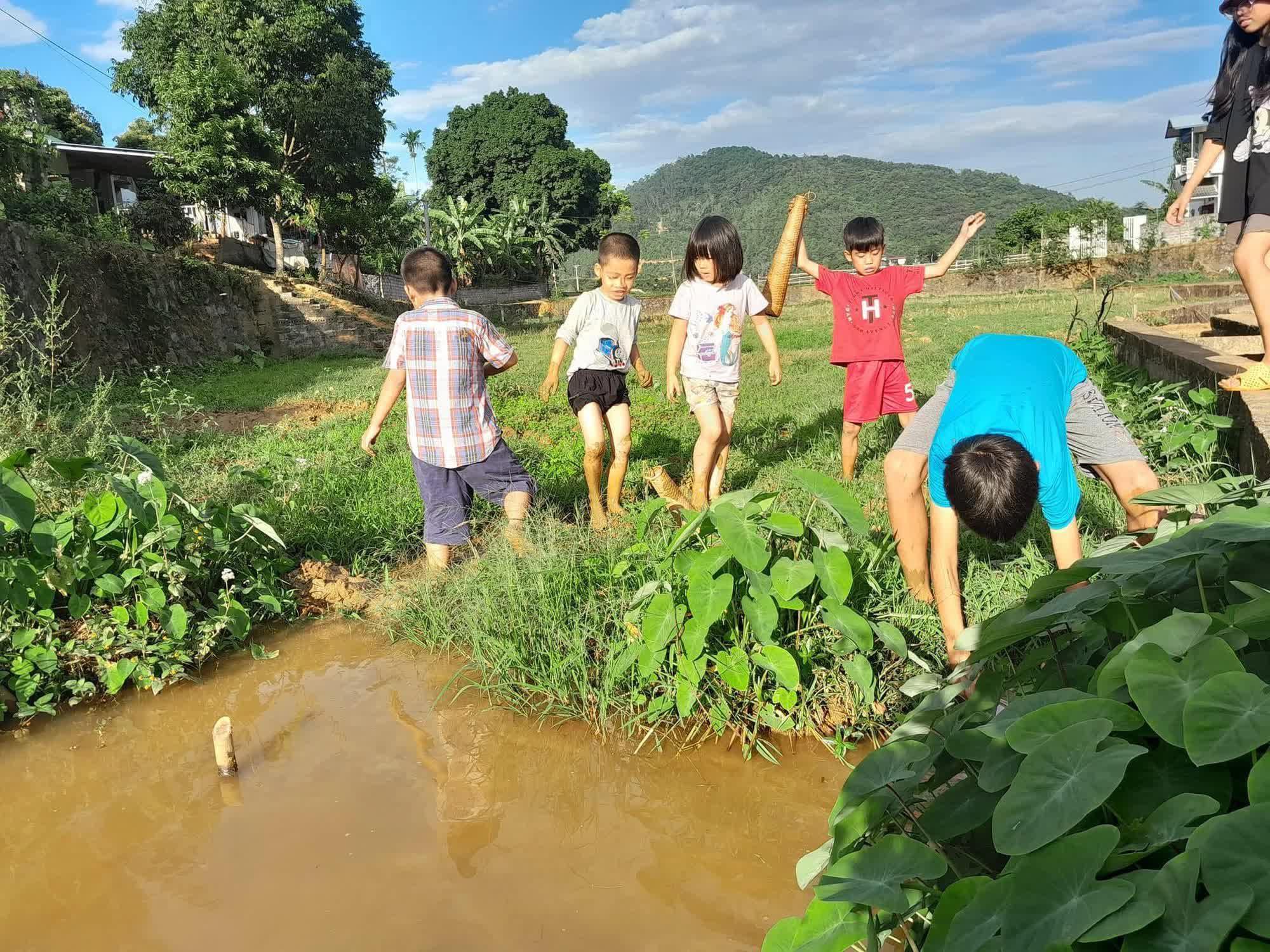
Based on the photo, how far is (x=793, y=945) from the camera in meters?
1.34

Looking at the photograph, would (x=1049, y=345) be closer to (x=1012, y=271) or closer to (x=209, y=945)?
(x=209, y=945)

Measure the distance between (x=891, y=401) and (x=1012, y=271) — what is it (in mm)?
26609

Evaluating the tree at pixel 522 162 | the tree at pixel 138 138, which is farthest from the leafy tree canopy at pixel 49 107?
the tree at pixel 522 162

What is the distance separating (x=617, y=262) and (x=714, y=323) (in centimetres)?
63

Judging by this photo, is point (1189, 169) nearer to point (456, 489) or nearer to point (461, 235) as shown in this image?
point (461, 235)

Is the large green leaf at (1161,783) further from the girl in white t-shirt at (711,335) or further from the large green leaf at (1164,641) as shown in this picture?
the girl in white t-shirt at (711,335)

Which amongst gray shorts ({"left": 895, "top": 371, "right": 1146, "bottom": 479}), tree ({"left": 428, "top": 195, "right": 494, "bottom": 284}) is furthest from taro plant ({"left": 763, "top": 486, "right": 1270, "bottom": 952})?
tree ({"left": 428, "top": 195, "right": 494, "bottom": 284})

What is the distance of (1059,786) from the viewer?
114 centimetres

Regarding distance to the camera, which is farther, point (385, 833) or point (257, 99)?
point (257, 99)

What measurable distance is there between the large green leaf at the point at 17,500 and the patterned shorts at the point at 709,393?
3.02 meters

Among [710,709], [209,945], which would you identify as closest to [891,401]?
[710,709]

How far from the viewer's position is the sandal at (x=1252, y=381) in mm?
3846

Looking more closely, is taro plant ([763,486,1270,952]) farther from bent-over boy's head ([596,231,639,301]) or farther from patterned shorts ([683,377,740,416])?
bent-over boy's head ([596,231,639,301])

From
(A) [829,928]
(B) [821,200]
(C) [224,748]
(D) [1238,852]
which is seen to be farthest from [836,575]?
(B) [821,200]
